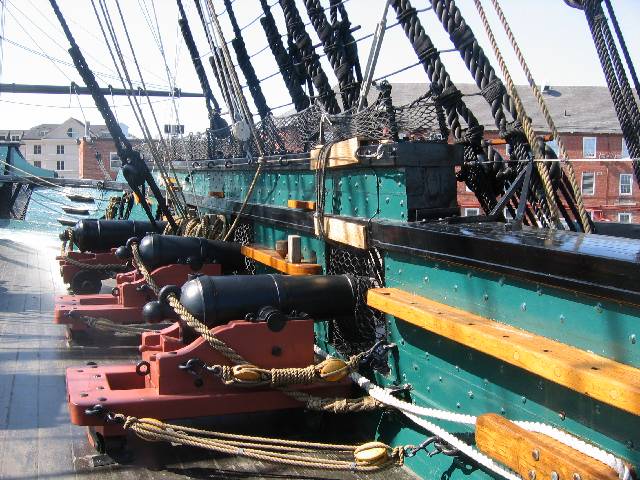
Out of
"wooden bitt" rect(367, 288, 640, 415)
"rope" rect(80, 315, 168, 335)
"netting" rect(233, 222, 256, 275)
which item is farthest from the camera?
"netting" rect(233, 222, 256, 275)

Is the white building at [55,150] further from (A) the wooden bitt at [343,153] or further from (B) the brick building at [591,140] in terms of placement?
(A) the wooden bitt at [343,153]

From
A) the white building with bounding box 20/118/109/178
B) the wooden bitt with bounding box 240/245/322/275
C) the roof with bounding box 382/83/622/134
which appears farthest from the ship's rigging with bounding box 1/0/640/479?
the white building with bounding box 20/118/109/178

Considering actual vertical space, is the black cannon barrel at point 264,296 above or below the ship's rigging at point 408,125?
below

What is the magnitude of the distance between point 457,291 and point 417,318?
9.9 inches

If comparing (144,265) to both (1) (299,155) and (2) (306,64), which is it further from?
(2) (306,64)

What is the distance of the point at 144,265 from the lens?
289 inches

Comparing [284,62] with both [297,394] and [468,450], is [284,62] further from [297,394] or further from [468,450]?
[468,450]

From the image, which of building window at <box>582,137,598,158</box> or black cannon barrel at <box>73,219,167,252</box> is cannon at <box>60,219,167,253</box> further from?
building window at <box>582,137,598,158</box>

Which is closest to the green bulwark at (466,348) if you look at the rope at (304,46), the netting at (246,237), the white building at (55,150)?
the netting at (246,237)

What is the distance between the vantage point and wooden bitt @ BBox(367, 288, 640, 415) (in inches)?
109

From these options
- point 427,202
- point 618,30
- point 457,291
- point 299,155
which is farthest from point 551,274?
point 299,155

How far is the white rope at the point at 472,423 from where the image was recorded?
2.88m

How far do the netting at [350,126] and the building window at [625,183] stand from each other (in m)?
26.5

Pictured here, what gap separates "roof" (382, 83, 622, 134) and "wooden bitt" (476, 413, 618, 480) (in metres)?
25.6
